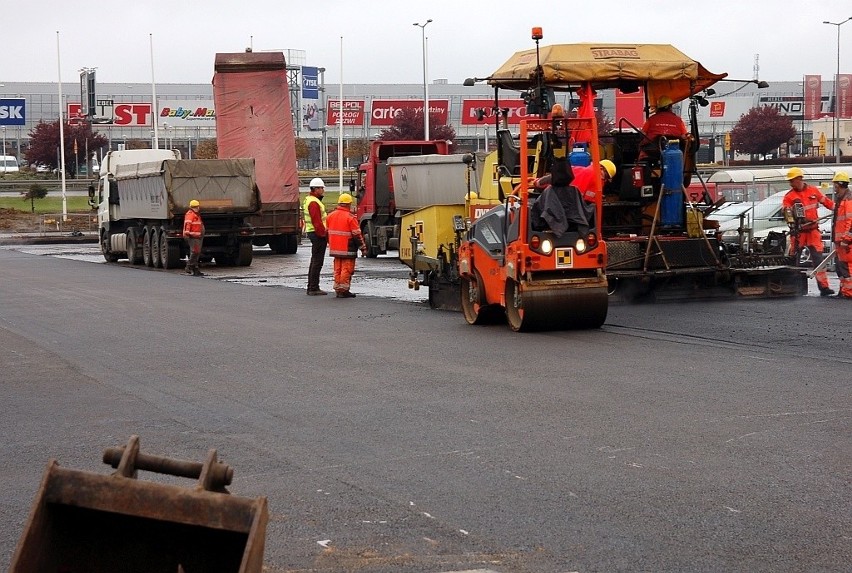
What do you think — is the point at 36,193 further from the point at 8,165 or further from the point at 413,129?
the point at 8,165

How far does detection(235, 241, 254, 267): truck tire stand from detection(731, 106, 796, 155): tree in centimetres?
5781

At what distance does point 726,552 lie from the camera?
5266mm

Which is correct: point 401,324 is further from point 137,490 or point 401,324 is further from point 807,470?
point 137,490

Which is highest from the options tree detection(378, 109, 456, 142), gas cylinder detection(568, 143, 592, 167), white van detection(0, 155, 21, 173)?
tree detection(378, 109, 456, 142)

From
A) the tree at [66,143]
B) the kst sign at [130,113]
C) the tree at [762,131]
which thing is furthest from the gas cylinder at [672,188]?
the kst sign at [130,113]

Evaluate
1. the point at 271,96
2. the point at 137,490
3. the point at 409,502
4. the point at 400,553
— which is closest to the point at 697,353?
the point at 409,502

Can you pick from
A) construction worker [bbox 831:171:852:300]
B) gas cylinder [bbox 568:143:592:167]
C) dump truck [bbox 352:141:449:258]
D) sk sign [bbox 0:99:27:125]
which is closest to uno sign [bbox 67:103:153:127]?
sk sign [bbox 0:99:27:125]

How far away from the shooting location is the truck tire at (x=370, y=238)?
107 ft

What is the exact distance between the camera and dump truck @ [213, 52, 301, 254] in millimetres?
31641

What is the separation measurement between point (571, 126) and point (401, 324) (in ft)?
10.0

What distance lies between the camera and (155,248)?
101ft

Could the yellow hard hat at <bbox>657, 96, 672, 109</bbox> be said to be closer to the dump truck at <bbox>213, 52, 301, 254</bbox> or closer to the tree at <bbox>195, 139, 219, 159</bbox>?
the dump truck at <bbox>213, 52, 301, 254</bbox>

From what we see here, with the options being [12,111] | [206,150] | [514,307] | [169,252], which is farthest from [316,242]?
[206,150]

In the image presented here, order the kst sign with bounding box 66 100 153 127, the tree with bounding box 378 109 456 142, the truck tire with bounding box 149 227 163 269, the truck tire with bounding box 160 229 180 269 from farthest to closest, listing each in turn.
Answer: the kst sign with bounding box 66 100 153 127 → the tree with bounding box 378 109 456 142 → the truck tire with bounding box 149 227 163 269 → the truck tire with bounding box 160 229 180 269
